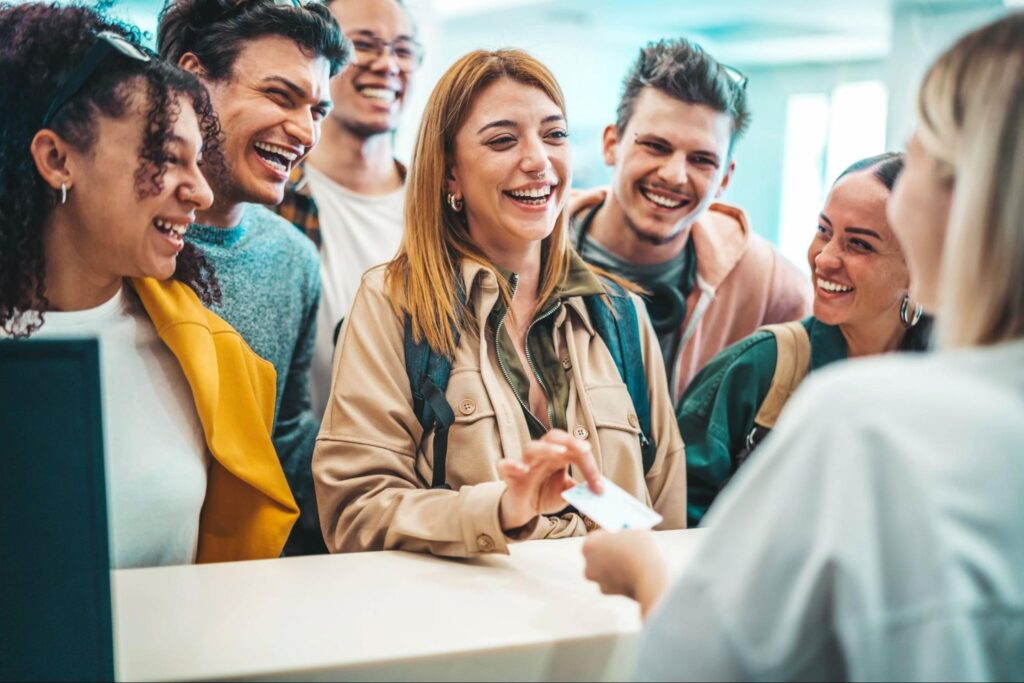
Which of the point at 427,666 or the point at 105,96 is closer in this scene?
the point at 427,666

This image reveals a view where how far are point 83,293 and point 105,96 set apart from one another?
0.35 metres

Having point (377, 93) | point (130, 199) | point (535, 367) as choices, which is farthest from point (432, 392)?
point (377, 93)

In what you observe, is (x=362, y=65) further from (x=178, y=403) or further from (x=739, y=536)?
(x=739, y=536)

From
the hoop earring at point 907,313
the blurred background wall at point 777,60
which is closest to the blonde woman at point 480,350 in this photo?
the hoop earring at point 907,313

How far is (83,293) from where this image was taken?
1667 millimetres

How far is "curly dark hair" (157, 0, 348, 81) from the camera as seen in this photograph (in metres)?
2.01

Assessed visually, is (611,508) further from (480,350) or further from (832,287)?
(832,287)

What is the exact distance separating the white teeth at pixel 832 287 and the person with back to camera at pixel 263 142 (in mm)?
1198

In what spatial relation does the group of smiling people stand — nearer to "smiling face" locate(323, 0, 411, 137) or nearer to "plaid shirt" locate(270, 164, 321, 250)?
"smiling face" locate(323, 0, 411, 137)

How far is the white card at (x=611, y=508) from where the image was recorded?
1385mm

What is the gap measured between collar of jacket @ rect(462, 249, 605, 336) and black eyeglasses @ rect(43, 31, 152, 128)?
0.73 meters

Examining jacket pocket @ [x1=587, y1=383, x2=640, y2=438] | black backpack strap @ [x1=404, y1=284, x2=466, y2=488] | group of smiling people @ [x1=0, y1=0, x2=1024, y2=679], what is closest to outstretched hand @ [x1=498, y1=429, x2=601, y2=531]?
group of smiling people @ [x1=0, y1=0, x2=1024, y2=679]

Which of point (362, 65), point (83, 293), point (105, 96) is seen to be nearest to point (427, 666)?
point (83, 293)

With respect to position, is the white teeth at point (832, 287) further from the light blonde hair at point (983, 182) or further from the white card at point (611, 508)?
the light blonde hair at point (983, 182)
